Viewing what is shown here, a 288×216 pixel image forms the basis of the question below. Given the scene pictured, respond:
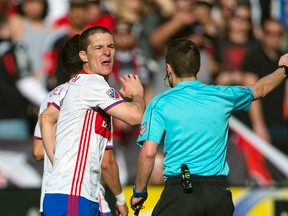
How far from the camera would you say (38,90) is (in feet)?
37.1

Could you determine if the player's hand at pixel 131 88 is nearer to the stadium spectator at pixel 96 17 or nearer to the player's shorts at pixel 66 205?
the player's shorts at pixel 66 205

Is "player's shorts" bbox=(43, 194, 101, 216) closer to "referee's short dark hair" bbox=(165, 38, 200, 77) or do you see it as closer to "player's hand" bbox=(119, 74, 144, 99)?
"player's hand" bbox=(119, 74, 144, 99)

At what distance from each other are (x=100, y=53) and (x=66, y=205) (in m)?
1.18

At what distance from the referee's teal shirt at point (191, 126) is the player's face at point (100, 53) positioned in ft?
1.54

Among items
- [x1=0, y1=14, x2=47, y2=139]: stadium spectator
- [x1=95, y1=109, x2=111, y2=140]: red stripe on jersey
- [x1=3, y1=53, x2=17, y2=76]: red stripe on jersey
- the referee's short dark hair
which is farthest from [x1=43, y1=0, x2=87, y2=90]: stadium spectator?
the referee's short dark hair

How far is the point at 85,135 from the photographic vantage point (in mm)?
6109

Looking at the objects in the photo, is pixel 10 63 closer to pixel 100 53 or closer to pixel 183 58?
pixel 100 53

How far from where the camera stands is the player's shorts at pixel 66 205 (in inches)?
240

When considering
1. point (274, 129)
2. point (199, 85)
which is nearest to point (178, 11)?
point (274, 129)

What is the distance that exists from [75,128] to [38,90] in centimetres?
530

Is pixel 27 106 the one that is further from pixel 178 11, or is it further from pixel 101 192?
pixel 101 192

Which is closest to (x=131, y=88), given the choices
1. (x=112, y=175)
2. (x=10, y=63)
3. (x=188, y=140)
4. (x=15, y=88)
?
(x=188, y=140)

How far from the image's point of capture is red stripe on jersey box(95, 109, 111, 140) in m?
6.17

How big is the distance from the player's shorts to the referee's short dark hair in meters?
1.21
